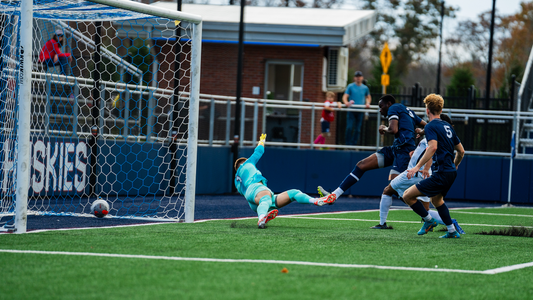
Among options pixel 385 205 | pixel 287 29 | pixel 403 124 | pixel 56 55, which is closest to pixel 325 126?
pixel 287 29

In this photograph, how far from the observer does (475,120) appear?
17.1 m

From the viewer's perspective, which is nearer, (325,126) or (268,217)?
(268,217)

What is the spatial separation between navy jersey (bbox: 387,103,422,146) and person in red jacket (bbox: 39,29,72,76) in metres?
6.31

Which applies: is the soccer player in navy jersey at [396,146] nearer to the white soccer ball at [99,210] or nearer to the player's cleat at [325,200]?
the player's cleat at [325,200]

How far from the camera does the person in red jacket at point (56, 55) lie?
11602 millimetres

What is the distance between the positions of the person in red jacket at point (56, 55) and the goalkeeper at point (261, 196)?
4.73 meters

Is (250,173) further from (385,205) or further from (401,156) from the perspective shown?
(401,156)

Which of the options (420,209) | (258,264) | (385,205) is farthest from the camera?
(385,205)

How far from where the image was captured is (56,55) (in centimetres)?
1190

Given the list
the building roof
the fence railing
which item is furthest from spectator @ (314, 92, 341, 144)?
the building roof

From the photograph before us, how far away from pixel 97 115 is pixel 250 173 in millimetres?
5160

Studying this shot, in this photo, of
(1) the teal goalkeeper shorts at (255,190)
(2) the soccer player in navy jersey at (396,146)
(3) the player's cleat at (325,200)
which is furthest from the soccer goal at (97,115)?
(2) the soccer player in navy jersey at (396,146)

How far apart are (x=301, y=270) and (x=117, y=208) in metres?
6.67

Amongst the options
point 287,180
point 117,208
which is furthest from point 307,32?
point 117,208
